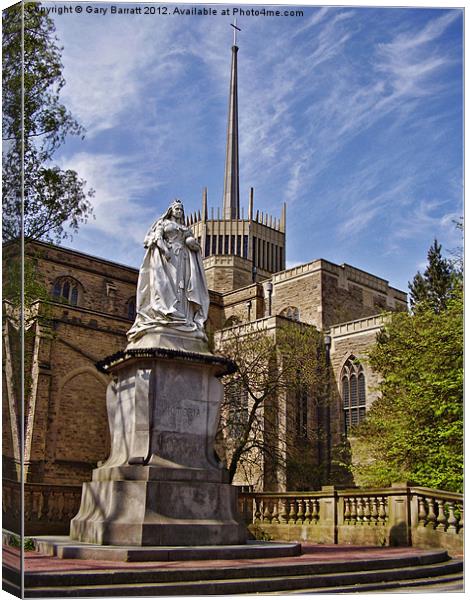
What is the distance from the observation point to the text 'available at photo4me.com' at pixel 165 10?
9.08 metres

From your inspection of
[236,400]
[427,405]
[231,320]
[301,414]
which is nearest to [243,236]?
[231,320]

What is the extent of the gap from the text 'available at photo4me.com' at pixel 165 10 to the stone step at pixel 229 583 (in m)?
6.75

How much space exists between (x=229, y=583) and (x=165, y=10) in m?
6.97

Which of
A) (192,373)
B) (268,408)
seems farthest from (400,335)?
(192,373)

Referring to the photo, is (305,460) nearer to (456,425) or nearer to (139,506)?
(456,425)

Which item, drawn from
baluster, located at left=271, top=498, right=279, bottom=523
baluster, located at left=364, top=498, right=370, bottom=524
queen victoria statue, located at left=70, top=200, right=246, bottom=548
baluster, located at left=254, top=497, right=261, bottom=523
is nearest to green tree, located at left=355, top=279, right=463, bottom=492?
baluster, located at left=364, top=498, right=370, bottom=524

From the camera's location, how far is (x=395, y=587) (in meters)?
7.89

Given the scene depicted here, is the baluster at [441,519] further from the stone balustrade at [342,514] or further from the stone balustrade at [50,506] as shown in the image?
the stone balustrade at [50,506]

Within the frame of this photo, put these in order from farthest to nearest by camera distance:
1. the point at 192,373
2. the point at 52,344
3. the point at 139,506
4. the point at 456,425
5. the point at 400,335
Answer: the point at 52,344
the point at 400,335
the point at 456,425
the point at 192,373
the point at 139,506

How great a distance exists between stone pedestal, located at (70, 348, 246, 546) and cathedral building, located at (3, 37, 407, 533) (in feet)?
12.2

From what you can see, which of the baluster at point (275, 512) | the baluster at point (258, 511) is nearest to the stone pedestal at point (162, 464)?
the baluster at point (275, 512)

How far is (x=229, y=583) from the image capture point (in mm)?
7191

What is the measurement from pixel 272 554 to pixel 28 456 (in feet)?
73.4

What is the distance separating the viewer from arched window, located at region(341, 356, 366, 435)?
3712 centimetres
